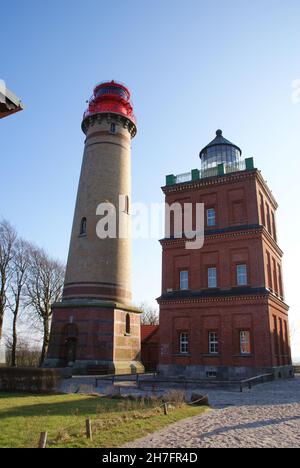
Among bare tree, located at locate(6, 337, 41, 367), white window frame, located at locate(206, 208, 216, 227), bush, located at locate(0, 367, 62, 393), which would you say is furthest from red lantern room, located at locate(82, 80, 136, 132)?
bare tree, located at locate(6, 337, 41, 367)

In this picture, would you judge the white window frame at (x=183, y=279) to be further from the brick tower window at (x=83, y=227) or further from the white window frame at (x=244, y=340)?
the brick tower window at (x=83, y=227)

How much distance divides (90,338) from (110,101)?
22.9 meters

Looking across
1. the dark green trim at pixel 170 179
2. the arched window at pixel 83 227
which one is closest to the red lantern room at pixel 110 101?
the dark green trim at pixel 170 179

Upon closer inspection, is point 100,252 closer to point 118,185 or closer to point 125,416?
point 118,185

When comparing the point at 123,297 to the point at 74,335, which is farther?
the point at 123,297

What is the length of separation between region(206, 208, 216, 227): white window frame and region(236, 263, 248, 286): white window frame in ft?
14.5

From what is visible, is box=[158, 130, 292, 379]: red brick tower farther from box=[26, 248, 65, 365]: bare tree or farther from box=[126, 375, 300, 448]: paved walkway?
box=[26, 248, 65, 365]: bare tree

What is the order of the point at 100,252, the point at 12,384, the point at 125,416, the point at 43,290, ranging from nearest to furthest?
the point at 125,416, the point at 12,384, the point at 100,252, the point at 43,290

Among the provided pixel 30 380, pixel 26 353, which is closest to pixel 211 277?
pixel 30 380

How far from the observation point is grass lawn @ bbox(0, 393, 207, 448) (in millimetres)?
8891

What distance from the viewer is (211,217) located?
105 ft
